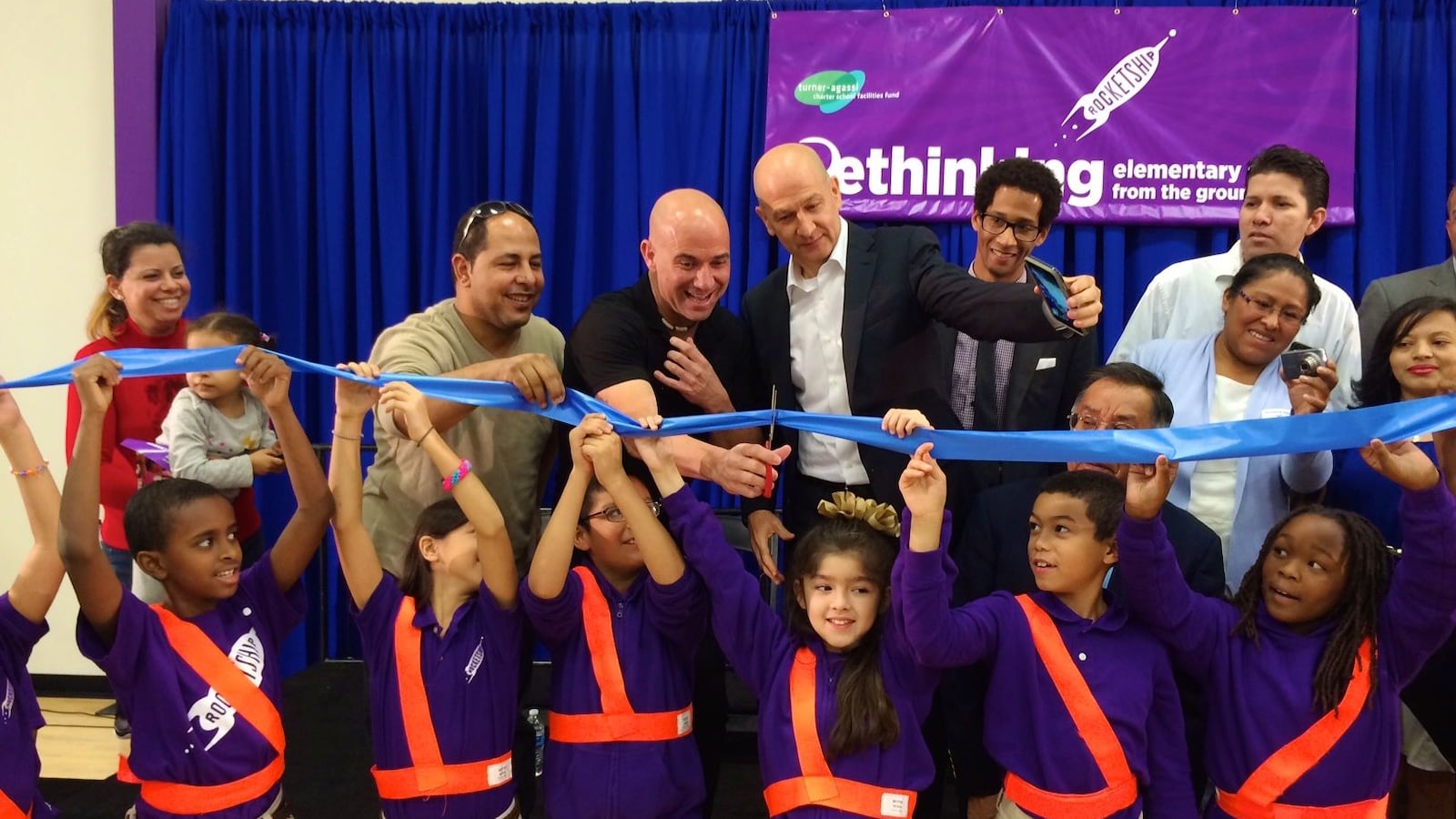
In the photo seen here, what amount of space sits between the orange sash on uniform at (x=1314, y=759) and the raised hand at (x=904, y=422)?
3.52 feet

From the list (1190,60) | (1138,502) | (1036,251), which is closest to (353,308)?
(1036,251)

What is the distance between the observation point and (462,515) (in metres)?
3.00

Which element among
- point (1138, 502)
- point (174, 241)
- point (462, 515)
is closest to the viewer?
point (1138, 502)

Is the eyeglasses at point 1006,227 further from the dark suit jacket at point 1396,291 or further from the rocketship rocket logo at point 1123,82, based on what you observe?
the rocketship rocket logo at point 1123,82

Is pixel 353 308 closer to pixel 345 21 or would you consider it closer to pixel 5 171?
pixel 345 21

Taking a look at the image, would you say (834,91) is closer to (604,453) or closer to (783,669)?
(604,453)

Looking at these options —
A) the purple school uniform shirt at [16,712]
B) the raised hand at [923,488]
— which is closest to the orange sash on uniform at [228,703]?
the purple school uniform shirt at [16,712]

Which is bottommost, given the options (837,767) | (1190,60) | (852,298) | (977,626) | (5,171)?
(837,767)

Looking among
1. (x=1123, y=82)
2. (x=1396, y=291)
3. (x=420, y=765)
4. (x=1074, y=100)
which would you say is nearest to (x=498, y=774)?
(x=420, y=765)

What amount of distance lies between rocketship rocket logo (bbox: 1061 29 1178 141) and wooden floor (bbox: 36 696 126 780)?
4.96 metres

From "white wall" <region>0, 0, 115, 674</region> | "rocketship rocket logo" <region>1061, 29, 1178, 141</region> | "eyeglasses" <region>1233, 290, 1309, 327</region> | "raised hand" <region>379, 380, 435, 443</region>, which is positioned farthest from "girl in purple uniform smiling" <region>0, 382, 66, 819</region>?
"rocketship rocket logo" <region>1061, 29, 1178, 141</region>

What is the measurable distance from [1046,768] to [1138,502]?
63cm

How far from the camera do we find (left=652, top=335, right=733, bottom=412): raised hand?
3.05 m

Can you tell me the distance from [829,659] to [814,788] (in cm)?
29
